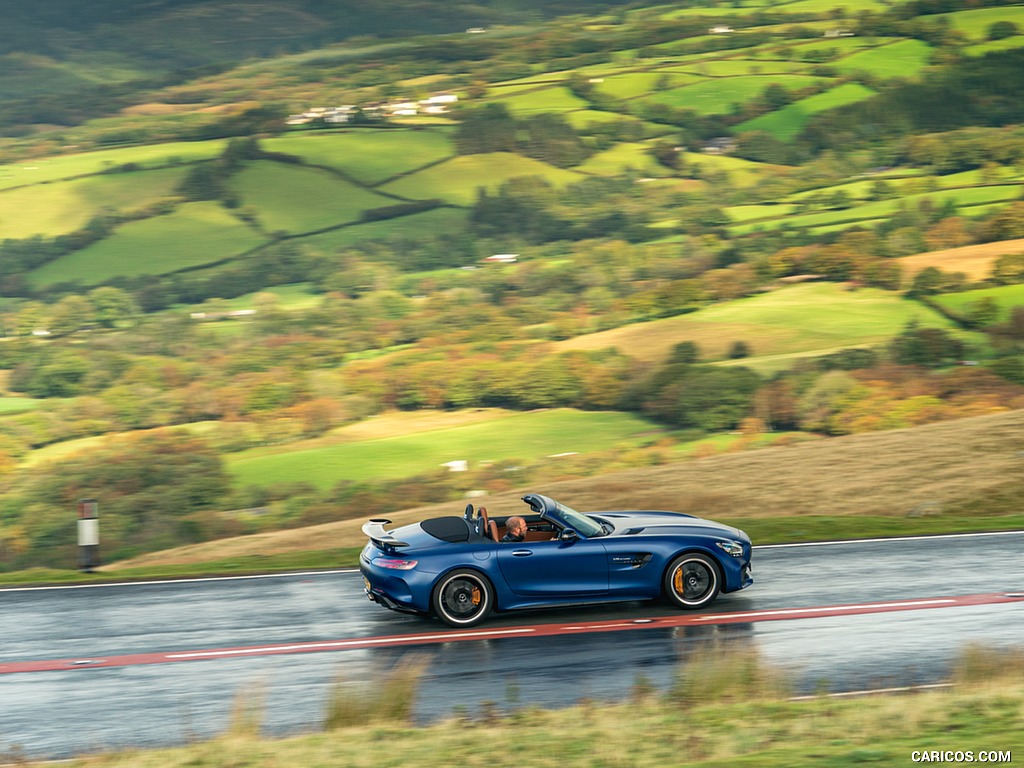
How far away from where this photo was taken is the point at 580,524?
1248 centimetres

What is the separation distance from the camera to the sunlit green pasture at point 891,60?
96.1m

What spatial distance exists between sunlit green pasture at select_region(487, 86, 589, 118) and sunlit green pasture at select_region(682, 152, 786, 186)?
11.1m

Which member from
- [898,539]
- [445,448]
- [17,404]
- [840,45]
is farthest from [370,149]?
[898,539]

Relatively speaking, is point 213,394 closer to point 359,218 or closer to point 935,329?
point 359,218

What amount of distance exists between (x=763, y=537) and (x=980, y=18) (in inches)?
3681

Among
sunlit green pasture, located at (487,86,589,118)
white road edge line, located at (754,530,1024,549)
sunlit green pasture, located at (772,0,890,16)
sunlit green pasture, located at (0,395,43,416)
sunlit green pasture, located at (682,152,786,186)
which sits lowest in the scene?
sunlit green pasture, located at (0,395,43,416)

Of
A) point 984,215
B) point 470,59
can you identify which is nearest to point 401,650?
point 984,215

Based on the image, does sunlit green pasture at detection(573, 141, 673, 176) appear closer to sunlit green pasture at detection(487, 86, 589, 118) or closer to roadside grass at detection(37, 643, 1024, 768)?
sunlit green pasture at detection(487, 86, 589, 118)

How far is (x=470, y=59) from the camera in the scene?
341ft

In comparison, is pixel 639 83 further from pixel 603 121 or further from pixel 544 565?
pixel 544 565

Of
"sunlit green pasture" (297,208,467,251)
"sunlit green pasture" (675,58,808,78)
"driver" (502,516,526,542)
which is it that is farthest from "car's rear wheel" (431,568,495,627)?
"sunlit green pasture" (675,58,808,78)

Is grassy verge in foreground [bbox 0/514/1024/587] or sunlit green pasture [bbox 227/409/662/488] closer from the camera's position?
grassy verge in foreground [bbox 0/514/1024/587]

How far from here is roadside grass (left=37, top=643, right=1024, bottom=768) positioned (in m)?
7.36

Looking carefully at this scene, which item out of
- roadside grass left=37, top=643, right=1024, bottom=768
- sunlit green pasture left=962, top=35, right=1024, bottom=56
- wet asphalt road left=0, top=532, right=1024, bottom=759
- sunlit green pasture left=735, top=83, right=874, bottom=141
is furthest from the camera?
sunlit green pasture left=962, top=35, right=1024, bottom=56
